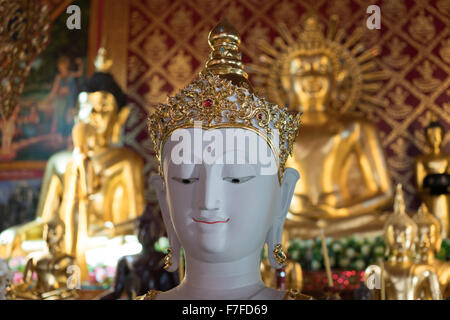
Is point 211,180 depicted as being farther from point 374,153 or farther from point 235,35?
point 374,153

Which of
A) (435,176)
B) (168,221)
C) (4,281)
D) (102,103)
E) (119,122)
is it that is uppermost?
(102,103)

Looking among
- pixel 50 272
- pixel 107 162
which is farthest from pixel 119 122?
pixel 50 272

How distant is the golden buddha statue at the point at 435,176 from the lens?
3.28 m

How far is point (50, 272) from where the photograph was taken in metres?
2.03

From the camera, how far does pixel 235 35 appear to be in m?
1.35

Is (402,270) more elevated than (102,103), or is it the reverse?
(102,103)

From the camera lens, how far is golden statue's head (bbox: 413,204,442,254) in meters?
2.13

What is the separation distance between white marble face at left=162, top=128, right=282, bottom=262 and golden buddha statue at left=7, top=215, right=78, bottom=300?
1048mm

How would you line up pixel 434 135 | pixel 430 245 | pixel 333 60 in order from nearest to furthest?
pixel 430 245 → pixel 434 135 → pixel 333 60

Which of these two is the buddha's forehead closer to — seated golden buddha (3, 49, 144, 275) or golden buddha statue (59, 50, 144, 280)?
seated golden buddha (3, 49, 144, 275)

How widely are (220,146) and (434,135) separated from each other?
270cm

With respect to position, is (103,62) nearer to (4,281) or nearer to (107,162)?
(107,162)

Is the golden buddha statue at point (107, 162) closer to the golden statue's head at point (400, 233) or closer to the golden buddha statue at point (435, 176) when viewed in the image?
the golden statue's head at point (400, 233)
